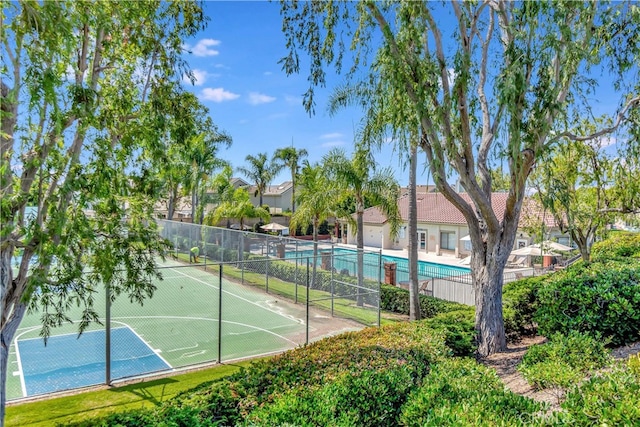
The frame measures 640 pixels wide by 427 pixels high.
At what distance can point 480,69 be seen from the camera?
8344mm

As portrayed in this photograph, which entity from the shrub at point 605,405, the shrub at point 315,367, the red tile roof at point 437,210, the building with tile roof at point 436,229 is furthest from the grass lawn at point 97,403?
the red tile roof at point 437,210

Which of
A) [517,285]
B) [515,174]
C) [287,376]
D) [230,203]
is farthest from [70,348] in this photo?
[230,203]

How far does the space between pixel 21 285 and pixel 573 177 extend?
14520mm

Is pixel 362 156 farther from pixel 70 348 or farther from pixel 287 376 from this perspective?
pixel 70 348

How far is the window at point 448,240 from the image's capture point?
30.2 metres

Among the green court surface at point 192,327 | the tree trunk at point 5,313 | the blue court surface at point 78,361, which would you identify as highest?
the tree trunk at point 5,313

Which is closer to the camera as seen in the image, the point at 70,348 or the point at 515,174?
the point at 515,174

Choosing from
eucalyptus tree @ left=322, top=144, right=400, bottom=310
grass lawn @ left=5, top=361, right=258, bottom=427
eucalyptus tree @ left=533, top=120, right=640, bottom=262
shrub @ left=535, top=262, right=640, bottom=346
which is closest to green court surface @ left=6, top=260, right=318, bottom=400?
grass lawn @ left=5, top=361, right=258, bottom=427

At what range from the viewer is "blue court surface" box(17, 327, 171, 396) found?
29.7ft

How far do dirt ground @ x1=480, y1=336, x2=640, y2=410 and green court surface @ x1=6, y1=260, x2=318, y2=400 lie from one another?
532 centimetres

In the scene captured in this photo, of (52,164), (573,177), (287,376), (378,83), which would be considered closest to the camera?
(52,164)

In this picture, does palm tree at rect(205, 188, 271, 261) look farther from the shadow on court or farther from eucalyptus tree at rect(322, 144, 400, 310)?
the shadow on court

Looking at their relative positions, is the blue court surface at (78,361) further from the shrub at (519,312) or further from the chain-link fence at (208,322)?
the shrub at (519,312)

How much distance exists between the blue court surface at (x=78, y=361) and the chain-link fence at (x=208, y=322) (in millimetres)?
25
